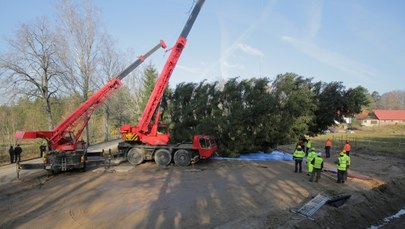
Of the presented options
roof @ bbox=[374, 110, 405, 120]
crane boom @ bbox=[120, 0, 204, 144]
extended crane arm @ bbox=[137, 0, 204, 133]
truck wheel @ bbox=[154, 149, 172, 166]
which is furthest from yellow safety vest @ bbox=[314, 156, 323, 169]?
roof @ bbox=[374, 110, 405, 120]

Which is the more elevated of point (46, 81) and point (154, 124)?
A: point (46, 81)

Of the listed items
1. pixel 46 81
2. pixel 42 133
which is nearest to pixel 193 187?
pixel 42 133

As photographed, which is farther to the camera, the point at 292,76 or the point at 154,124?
the point at 292,76

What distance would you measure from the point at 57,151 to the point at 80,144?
2437mm

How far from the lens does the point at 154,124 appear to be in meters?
21.6

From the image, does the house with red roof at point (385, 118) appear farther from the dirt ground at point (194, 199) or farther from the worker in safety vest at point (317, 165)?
the worker in safety vest at point (317, 165)

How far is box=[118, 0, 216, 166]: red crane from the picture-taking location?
2045 centimetres

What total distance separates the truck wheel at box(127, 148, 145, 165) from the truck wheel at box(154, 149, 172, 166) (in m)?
1.04

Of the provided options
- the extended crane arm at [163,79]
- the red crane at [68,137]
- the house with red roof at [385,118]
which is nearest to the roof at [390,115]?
the house with red roof at [385,118]

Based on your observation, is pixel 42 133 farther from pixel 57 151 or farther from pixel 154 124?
pixel 154 124

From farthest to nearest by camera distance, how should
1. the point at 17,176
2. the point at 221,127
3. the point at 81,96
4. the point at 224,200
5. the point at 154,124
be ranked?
the point at 81,96
the point at 221,127
the point at 154,124
the point at 17,176
the point at 224,200

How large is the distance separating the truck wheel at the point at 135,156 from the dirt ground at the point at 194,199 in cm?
159

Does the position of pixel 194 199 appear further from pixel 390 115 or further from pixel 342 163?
pixel 390 115

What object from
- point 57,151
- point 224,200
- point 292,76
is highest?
point 292,76
